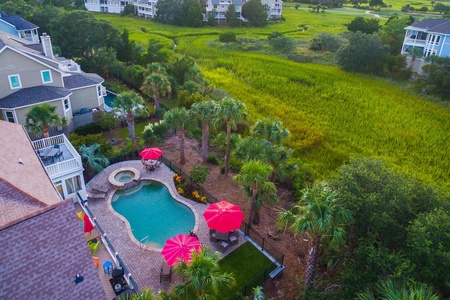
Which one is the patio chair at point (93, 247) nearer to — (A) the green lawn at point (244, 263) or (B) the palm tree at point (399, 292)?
(A) the green lawn at point (244, 263)

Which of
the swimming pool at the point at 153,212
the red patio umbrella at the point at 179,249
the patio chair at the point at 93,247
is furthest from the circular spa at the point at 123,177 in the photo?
the red patio umbrella at the point at 179,249

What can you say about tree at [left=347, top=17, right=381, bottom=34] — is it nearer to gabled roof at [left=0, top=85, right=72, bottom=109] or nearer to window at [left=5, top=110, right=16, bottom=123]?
gabled roof at [left=0, top=85, right=72, bottom=109]

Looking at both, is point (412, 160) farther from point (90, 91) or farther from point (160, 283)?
point (90, 91)

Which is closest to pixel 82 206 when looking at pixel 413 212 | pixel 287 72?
pixel 413 212

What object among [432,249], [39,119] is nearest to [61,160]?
[39,119]

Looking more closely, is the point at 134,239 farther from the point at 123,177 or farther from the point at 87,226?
the point at 123,177

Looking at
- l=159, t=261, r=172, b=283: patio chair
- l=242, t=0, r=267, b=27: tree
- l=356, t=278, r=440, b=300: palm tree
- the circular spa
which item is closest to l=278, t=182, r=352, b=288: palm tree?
l=356, t=278, r=440, b=300: palm tree
